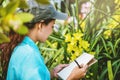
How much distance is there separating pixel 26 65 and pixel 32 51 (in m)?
0.10

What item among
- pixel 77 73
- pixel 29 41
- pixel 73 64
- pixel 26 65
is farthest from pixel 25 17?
pixel 73 64

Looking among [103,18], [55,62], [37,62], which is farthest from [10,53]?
[103,18]

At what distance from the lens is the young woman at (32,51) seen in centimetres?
218

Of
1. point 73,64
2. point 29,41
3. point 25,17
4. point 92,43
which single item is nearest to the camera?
point 25,17

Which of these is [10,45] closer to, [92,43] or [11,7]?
[11,7]

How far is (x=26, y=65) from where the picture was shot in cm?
218

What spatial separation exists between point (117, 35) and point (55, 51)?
0.72 meters

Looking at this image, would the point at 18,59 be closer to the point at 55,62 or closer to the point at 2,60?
the point at 2,60

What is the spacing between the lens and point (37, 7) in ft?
7.97

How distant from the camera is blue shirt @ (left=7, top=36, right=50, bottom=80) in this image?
7.12ft

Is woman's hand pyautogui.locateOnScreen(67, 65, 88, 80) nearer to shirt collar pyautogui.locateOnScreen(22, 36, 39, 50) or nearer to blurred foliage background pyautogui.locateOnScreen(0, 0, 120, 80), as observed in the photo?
shirt collar pyautogui.locateOnScreen(22, 36, 39, 50)

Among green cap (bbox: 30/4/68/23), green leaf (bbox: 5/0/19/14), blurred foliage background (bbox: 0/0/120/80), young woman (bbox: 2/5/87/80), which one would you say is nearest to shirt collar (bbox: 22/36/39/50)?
young woman (bbox: 2/5/87/80)

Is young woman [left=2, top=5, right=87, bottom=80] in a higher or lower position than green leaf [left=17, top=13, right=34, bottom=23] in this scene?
lower

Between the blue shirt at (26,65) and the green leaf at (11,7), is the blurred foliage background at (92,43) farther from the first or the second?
the green leaf at (11,7)
